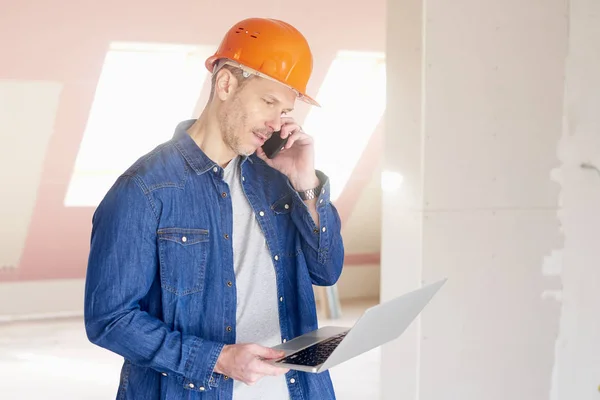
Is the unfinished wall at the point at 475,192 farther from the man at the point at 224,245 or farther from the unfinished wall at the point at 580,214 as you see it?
the man at the point at 224,245

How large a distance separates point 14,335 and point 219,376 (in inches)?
224

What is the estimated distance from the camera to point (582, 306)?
3.79 m

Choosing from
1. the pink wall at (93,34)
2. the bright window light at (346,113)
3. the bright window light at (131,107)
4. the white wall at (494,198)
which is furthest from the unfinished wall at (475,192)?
the bright window light at (346,113)

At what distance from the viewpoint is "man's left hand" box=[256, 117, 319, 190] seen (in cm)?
191

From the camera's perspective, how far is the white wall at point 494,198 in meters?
3.45

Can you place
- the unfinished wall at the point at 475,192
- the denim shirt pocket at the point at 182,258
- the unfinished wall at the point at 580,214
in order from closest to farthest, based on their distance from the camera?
1. the denim shirt pocket at the point at 182,258
2. the unfinished wall at the point at 475,192
3. the unfinished wall at the point at 580,214

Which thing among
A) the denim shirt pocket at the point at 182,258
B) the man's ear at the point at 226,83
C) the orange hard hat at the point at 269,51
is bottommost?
the denim shirt pocket at the point at 182,258

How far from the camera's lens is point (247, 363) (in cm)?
160

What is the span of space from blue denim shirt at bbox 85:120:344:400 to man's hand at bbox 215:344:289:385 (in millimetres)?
27

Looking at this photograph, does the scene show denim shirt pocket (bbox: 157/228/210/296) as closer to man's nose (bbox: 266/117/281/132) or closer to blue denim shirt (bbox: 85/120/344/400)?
blue denim shirt (bbox: 85/120/344/400)

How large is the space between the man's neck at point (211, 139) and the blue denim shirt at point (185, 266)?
0.03 metres

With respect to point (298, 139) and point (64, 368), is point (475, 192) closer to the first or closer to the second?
point (298, 139)

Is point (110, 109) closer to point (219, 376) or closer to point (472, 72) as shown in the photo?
point (472, 72)

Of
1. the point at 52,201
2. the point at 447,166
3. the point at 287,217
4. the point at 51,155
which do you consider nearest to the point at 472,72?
the point at 447,166
